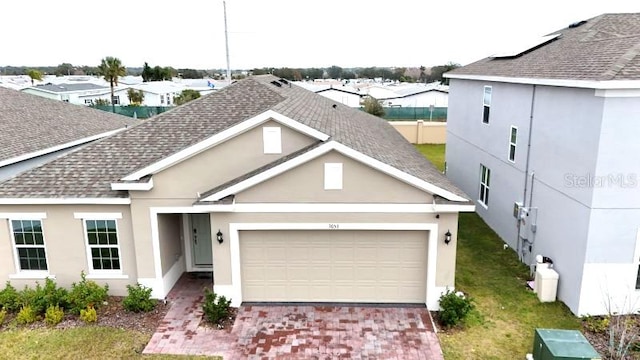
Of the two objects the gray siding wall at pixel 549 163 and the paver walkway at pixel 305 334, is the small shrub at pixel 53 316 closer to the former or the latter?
the paver walkway at pixel 305 334

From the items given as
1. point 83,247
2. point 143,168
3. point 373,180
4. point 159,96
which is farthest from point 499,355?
point 159,96

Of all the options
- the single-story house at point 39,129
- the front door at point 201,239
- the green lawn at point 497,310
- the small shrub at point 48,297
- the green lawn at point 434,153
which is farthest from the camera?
the green lawn at point 434,153

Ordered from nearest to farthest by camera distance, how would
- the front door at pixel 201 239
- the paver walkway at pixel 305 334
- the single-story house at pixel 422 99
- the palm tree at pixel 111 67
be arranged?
the paver walkway at pixel 305 334, the front door at pixel 201 239, the palm tree at pixel 111 67, the single-story house at pixel 422 99

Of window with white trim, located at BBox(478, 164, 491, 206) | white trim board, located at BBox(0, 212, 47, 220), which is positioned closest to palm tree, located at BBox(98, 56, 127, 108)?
white trim board, located at BBox(0, 212, 47, 220)

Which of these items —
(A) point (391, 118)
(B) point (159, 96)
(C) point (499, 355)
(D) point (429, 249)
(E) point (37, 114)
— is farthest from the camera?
A: (B) point (159, 96)

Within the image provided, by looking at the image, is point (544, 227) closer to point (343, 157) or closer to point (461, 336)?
point (461, 336)

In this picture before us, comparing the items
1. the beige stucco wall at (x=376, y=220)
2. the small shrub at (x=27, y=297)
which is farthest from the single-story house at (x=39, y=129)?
the beige stucco wall at (x=376, y=220)

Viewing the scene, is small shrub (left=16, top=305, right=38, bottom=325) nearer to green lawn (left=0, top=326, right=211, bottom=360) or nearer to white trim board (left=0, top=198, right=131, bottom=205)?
green lawn (left=0, top=326, right=211, bottom=360)
